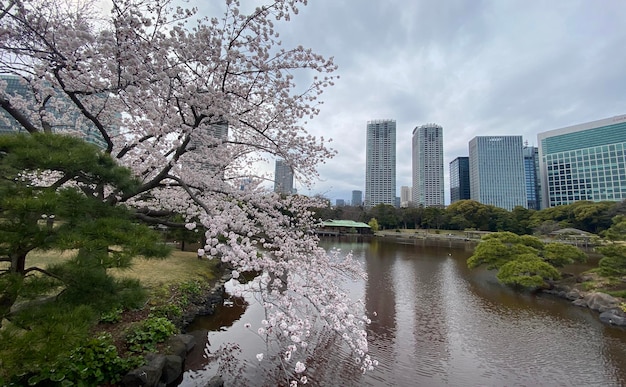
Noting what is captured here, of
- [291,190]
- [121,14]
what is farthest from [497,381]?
[121,14]

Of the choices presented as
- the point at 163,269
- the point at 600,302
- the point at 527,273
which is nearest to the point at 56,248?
the point at 163,269

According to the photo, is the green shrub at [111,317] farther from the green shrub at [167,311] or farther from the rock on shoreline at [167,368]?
the rock on shoreline at [167,368]

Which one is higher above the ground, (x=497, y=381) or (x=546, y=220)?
(x=546, y=220)

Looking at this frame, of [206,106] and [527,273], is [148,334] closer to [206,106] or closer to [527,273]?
[206,106]

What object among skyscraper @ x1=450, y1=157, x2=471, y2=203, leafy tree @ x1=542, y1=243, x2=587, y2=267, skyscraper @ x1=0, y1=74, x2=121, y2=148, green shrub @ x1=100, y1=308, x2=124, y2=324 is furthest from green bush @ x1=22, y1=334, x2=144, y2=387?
skyscraper @ x1=450, y1=157, x2=471, y2=203

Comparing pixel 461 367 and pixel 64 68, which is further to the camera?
pixel 461 367

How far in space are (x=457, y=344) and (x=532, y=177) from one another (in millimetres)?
87988

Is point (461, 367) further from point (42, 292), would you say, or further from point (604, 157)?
point (604, 157)

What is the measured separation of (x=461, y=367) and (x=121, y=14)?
8009mm

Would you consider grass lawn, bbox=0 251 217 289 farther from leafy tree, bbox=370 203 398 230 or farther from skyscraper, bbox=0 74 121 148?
leafy tree, bbox=370 203 398 230

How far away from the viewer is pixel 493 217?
4303 cm

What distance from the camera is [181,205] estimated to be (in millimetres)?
6172

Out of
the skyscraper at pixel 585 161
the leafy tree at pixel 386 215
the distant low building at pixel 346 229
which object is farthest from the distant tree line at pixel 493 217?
the skyscraper at pixel 585 161

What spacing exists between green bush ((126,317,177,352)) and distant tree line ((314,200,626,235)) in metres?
24.9
